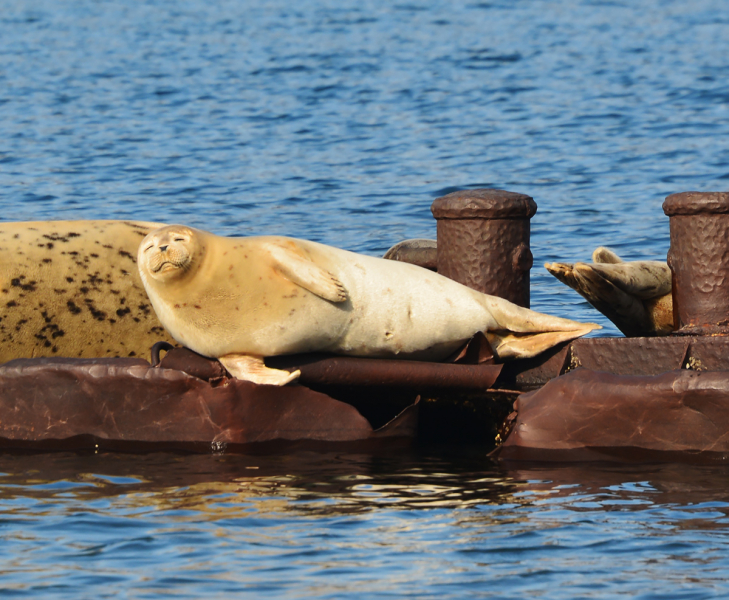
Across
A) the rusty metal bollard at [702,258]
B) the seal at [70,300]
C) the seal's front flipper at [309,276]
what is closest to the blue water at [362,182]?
the seal's front flipper at [309,276]

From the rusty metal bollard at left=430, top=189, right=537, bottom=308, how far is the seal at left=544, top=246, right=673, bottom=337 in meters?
0.29

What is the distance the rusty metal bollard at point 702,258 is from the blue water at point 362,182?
1323 mm

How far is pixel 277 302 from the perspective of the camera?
682 centimetres

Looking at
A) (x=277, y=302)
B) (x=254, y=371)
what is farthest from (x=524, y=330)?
(x=254, y=371)

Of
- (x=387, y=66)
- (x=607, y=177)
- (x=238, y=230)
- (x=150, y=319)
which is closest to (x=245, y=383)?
(x=150, y=319)

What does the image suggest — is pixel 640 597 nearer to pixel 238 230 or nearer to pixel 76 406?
pixel 76 406

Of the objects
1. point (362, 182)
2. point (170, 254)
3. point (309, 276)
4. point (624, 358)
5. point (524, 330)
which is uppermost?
point (170, 254)

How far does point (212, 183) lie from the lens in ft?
69.2

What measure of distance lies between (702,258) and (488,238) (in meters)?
1.24

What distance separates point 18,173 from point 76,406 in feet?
52.4

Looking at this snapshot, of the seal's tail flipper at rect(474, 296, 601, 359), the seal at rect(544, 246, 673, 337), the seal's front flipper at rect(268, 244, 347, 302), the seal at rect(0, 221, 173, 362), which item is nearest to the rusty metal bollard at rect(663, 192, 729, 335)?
the seal at rect(544, 246, 673, 337)

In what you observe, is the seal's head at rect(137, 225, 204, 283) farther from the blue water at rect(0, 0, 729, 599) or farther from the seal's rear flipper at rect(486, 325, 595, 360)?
the seal's rear flipper at rect(486, 325, 595, 360)

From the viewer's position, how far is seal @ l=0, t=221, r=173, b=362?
7910mm

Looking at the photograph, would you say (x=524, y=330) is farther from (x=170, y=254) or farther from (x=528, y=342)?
(x=170, y=254)
